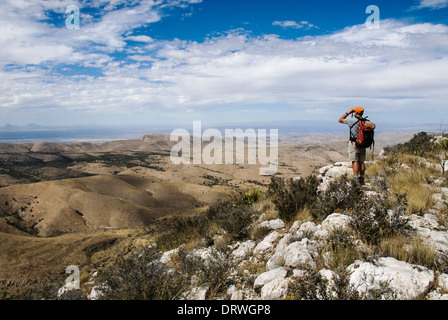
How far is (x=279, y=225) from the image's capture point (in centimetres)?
564

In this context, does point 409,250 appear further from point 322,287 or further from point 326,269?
point 322,287

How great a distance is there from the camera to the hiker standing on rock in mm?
6211

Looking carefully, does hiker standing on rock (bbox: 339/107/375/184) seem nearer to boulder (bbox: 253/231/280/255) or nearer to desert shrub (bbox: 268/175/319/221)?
desert shrub (bbox: 268/175/319/221)

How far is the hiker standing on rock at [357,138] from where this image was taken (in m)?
6.21

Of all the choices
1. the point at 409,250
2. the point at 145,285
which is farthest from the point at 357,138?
the point at 145,285

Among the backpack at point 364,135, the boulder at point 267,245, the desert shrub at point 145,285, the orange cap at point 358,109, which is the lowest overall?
the desert shrub at point 145,285

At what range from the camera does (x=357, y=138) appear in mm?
6332

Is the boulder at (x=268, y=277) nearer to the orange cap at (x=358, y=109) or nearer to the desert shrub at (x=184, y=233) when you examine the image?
the desert shrub at (x=184, y=233)

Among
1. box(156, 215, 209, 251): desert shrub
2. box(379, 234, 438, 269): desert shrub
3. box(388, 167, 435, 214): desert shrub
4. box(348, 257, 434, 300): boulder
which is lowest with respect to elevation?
box(156, 215, 209, 251): desert shrub

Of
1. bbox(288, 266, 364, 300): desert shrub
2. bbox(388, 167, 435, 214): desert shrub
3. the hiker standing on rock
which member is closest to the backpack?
the hiker standing on rock

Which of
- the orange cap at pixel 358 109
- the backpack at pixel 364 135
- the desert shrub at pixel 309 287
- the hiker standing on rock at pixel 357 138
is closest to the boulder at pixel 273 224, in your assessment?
the desert shrub at pixel 309 287

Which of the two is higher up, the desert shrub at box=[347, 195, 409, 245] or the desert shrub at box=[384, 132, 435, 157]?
the desert shrub at box=[384, 132, 435, 157]

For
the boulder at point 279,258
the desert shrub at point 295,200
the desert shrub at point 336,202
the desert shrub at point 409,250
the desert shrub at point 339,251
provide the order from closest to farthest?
the desert shrub at point 409,250 < the desert shrub at point 339,251 < the boulder at point 279,258 < the desert shrub at point 336,202 < the desert shrub at point 295,200
